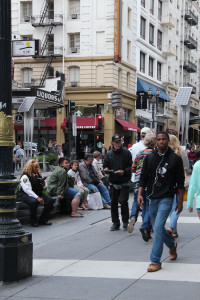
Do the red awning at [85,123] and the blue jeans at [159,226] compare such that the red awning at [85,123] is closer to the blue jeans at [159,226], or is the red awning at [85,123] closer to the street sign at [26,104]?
the street sign at [26,104]

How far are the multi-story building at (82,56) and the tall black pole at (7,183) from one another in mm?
35083

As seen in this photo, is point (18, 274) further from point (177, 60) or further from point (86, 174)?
point (177, 60)

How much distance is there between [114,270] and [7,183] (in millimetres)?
1781

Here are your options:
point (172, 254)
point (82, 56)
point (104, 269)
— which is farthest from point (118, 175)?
point (82, 56)

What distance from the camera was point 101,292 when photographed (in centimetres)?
564

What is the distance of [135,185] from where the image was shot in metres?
9.67

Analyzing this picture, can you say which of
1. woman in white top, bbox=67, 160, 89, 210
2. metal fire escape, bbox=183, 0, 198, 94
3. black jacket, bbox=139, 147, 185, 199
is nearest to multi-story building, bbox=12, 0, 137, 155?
metal fire escape, bbox=183, 0, 198, 94

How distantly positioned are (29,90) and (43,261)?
65.1ft

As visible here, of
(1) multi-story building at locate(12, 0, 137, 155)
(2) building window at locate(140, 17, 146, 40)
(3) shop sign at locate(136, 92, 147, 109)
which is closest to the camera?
(1) multi-story building at locate(12, 0, 137, 155)

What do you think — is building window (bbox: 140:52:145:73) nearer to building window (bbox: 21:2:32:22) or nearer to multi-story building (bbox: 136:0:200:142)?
multi-story building (bbox: 136:0:200:142)

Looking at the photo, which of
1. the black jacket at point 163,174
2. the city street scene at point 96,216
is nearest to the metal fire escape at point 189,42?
the city street scene at point 96,216

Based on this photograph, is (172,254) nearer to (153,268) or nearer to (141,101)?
(153,268)

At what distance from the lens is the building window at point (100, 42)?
42875 millimetres

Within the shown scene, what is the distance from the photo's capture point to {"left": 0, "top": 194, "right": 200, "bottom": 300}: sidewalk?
221 inches
